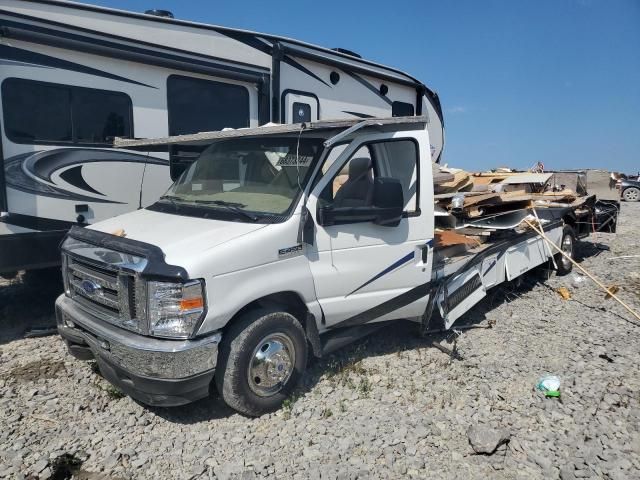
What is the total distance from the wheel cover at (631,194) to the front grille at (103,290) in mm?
26233

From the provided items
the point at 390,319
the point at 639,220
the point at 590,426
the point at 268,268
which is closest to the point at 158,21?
the point at 268,268

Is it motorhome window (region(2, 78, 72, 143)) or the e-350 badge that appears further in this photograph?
motorhome window (region(2, 78, 72, 143))

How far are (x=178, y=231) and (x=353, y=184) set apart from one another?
1.51 metres

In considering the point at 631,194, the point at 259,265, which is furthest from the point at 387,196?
the point at 631,194

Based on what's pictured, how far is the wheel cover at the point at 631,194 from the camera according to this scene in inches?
934

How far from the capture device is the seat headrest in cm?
420

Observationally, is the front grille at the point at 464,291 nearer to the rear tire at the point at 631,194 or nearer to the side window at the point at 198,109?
the side window at the point at 198,109

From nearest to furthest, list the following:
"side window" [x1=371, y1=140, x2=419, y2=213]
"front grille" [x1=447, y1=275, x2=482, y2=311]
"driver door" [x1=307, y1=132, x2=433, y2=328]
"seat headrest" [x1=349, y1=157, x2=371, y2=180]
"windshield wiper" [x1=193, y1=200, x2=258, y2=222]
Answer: "windshield wiper" [x1=193, y1=200, x2=258, y2=222]
"driver door" [x1=307, y1=132, x2=433, y2=328]
"seat headrest" [x1=349, y1=157, x2=371, y2=180]
"side window" [x1=371, y1=140, x2=419, y2=213]
"front grille" [x1=447, y1=275, x2=482, y2=311]

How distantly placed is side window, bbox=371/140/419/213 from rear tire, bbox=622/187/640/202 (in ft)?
78.2

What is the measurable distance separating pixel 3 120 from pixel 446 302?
483 centimetres

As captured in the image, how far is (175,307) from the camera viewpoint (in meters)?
3.24

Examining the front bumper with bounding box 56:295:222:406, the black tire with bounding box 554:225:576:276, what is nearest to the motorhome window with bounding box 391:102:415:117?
the black tire with bounding box 554:225:576:276

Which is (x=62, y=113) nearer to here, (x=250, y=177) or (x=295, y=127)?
(x=250, y=177)

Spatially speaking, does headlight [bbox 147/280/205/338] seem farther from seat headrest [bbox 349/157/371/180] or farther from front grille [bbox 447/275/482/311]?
front grille [bbox 447/275/482/311]
